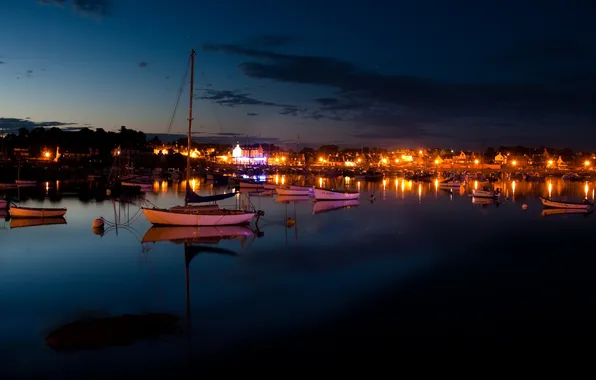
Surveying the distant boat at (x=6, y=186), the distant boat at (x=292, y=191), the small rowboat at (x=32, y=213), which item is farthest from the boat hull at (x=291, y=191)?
the distant boat at (x=6, y=186)

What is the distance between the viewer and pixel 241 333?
12352mm

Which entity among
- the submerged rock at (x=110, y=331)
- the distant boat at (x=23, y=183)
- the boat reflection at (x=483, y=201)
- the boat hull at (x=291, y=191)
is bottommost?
the submerged rock at (x=110, y=331)

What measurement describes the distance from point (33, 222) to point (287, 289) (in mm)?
21372

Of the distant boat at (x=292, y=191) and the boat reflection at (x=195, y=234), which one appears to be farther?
the distant boat at (x=292, y=191)

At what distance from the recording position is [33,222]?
101 ft

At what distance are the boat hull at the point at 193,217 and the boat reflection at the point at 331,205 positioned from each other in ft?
42.1

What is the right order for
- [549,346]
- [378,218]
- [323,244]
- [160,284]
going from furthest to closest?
[378,218] < [323,244] < [160,284] < [549,346]

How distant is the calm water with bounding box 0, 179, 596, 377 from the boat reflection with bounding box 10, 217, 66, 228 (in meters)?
0.64

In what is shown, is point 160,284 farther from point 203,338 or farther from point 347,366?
point 347,366

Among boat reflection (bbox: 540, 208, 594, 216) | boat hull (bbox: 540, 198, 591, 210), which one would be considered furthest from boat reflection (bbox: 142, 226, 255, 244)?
boat hull (bbox: 540, 198, 591, 210)

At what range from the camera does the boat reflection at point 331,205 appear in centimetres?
4241

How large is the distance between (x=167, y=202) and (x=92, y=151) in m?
108

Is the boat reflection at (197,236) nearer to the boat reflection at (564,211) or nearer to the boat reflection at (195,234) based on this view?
the boat reflection at (195,234)

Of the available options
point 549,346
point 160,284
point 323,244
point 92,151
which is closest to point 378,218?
point 323,244
